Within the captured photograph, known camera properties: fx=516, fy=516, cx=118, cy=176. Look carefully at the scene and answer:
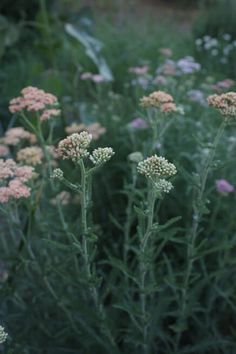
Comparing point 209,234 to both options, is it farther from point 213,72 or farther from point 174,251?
point 213,72

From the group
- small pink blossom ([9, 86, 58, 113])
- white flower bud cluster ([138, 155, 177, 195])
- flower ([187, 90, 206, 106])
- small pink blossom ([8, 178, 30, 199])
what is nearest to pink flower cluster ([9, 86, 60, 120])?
small pink blossom ([9, 86, 58, 113])

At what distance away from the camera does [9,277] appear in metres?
1.74

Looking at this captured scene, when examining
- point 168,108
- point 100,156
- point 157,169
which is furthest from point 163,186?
point 168,108

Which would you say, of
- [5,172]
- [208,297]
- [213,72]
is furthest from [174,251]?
[213,72]

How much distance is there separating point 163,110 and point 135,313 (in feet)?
2.23

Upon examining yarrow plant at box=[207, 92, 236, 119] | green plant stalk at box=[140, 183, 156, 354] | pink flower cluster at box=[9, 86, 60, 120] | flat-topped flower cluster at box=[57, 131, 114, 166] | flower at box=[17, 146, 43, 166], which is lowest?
green plant stalk at box=[140, 183, 156, 354]

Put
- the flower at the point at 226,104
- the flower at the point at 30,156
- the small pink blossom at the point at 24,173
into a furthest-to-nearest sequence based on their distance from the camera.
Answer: the flower at the point at 30,156
the small pink blossom at the point at 24,173
the flower at the point at 226,104

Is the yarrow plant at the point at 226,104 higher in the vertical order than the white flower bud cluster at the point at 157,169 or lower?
higher

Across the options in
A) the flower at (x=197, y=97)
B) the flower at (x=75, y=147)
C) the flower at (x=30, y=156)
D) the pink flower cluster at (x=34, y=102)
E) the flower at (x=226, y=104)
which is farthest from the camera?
the flower at (x=197, y=97)

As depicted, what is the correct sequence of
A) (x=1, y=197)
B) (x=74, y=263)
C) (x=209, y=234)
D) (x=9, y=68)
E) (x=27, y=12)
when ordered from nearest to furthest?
(x=1, y=197)
(x=74, y=263)
(x=209, y=234)
(x=9, y=68)
(x=27, y=12)

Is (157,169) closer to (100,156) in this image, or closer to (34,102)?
(100,156)

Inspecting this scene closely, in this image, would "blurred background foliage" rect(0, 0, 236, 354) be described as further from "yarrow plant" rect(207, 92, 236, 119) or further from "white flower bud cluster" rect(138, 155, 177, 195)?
"white flower bud cluster" rect(138, 155, 177, 195)

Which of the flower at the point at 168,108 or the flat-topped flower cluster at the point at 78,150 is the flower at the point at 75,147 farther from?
the flower at the point at 168,108

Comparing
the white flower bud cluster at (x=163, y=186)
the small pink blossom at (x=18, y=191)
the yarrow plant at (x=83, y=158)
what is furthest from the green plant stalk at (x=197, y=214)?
the small pink blossom at (x=18, y=191)
